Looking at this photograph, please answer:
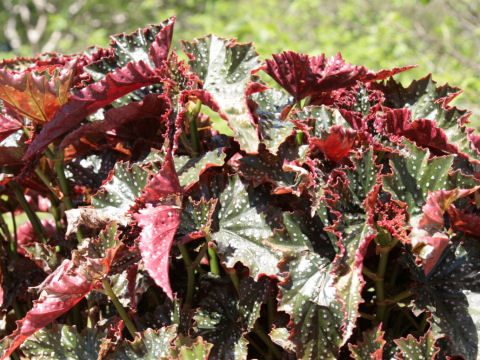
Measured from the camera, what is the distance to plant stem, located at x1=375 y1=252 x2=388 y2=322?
44.0 inches

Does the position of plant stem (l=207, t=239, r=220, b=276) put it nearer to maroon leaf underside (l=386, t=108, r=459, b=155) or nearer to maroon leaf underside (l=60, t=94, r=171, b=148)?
maroon leaf underside (l=60, t=94, r=171, b=148)

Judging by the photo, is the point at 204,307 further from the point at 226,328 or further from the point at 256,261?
the point at 256,261

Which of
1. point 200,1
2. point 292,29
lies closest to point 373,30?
point 292,29

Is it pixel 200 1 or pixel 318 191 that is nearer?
pixel 318 191

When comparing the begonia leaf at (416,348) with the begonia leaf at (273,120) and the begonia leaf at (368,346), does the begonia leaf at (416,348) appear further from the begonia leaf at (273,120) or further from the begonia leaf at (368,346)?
the begonia leaf at (273,120)

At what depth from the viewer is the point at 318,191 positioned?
111 cm

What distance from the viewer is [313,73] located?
1.29 metres

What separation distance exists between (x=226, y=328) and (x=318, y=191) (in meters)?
0.37

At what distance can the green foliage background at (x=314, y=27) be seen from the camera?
4.48 metres

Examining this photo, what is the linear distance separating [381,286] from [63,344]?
0.70 metres

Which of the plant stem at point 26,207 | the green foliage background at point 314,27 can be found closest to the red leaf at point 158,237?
the plant stem at point 26,207

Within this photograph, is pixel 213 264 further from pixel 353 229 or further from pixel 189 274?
pixel 353 229

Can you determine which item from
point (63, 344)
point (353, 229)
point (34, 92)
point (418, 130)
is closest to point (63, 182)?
point (34, 92)

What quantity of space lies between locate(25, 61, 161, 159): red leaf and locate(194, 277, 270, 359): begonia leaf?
48 cm
